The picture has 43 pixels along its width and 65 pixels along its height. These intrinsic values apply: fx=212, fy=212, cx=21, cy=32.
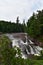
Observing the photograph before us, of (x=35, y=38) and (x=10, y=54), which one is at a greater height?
(x=10, y=54)

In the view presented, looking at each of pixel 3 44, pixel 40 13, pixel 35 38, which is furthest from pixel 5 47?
pixel 40 13

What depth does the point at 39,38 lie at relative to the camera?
6344 cm

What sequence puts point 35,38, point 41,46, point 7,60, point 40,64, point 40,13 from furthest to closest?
point 40,13 → point 35,38 → point 41,46 → point 40,64 → point 7,60

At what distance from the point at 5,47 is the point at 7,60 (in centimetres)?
78

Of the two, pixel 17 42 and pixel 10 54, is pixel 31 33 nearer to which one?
pixel 17 42

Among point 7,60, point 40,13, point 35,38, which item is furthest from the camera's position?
point 40,13

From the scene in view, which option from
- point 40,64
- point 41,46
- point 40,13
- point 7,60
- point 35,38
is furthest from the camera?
point 40,13

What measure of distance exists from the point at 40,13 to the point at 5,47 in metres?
59.6

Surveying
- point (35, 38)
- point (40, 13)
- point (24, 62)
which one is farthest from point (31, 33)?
point (24, 62)

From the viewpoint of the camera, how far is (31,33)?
212 feet

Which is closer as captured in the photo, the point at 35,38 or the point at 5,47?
the point at 5,47

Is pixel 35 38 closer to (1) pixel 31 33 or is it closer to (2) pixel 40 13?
(1) pixel 31 33

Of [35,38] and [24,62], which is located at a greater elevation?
[24,62]

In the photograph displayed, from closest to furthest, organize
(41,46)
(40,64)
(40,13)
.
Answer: (40,64) < (41,46) < (40,13)
